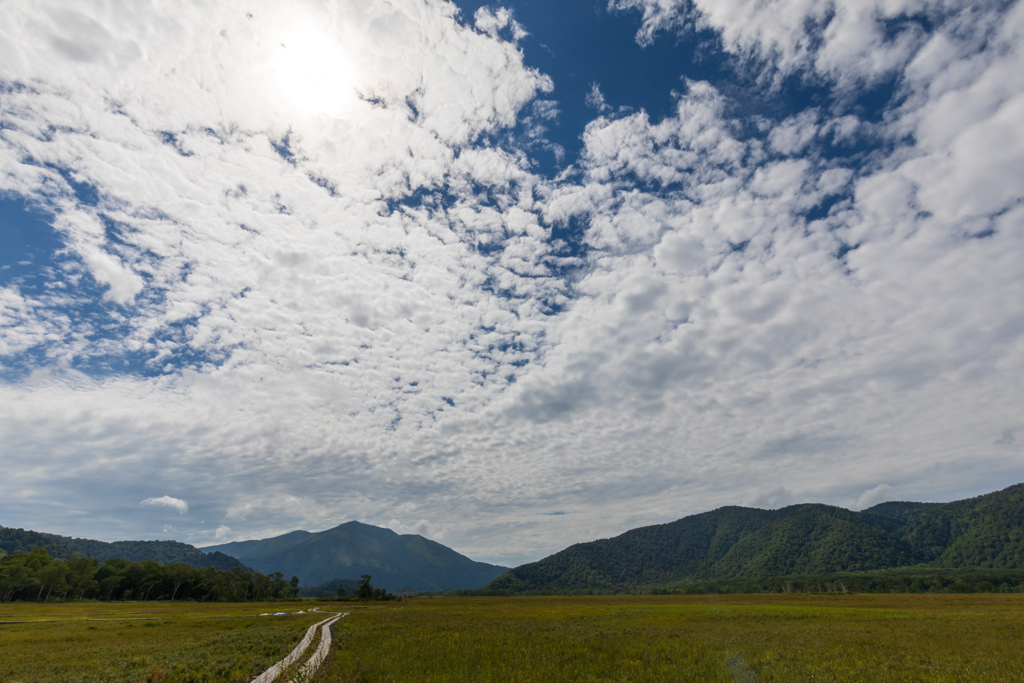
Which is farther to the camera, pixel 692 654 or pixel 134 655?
pixel 134 655

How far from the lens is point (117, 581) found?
118m

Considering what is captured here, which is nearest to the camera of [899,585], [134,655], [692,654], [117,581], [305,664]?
[305,664]

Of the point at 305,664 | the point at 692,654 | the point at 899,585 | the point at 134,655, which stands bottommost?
the point at 899,585

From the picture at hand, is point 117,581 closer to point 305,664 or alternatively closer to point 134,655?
point 134,655

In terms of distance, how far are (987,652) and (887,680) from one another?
12.6 metres

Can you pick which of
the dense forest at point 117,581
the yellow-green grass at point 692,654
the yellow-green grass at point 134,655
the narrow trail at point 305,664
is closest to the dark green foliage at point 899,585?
the yellow-green grass at point 692,654

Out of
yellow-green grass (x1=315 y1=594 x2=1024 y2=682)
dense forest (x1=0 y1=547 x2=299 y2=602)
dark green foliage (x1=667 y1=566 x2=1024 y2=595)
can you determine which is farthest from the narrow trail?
dark green foliage (x1=667 y1=566 x2=1024 y2=595)

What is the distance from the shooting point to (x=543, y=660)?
25.3m

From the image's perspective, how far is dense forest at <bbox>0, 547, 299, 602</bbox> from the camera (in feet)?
332

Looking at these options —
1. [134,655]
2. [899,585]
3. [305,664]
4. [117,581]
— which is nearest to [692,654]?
[305,664]

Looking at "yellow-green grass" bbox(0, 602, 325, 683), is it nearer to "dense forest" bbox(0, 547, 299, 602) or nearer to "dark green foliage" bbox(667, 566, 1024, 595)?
"dense forest" bbox(0, 547, 299, 602)

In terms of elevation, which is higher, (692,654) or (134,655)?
(134,655)

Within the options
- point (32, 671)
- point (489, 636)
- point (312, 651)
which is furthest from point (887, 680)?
point (32, 671)

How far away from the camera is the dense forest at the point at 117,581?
101306 millimetres
